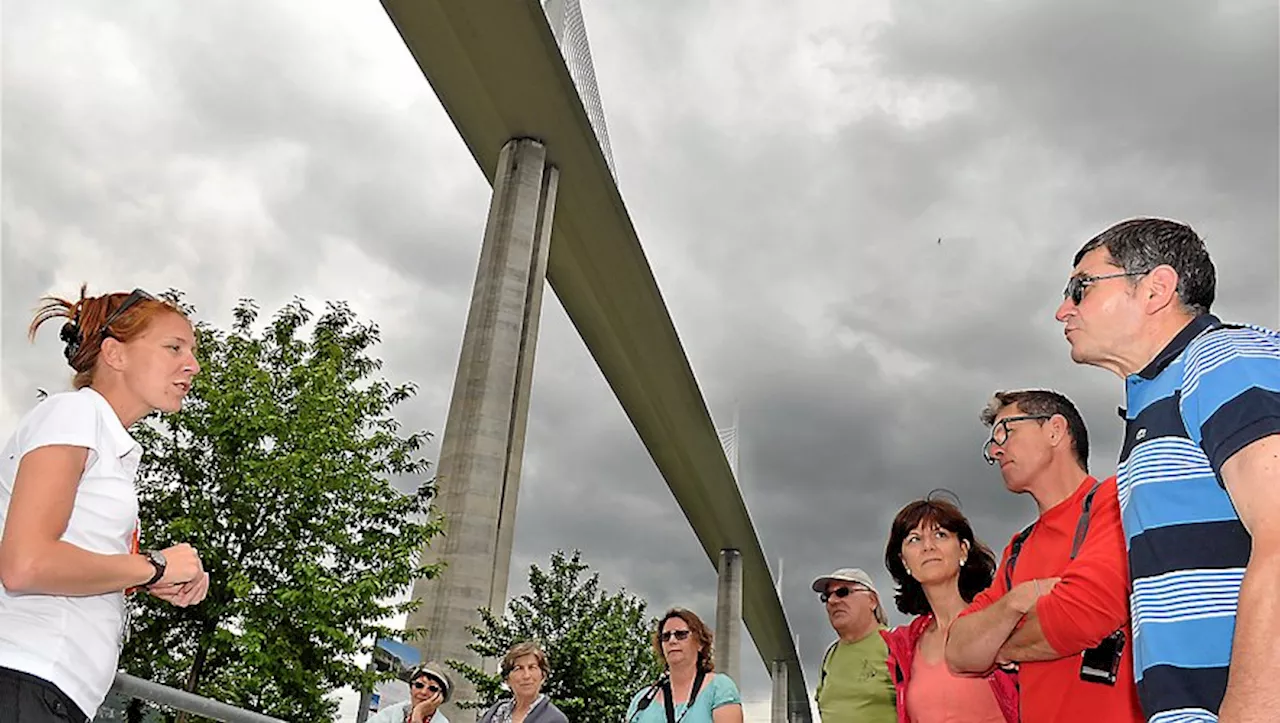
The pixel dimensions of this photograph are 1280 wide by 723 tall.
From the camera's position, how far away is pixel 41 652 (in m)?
1.98

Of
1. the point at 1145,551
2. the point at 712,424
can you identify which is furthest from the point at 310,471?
the point at 712,424

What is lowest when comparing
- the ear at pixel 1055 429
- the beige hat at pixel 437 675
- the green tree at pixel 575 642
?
the beige hat at pixel 437 675

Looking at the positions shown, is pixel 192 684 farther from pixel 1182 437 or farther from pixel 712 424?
pixel 712 424

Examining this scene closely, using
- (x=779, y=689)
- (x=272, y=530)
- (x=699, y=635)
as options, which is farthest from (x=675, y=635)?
(x=779, y=689)

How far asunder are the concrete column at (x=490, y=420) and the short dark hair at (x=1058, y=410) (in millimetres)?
13837

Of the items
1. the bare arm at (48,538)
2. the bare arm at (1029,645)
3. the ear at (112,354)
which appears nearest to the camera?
the bare arm at (48,538)

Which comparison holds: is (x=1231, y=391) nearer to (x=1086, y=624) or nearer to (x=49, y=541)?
(x=1086, y=624)

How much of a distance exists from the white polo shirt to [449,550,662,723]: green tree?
40.2 feet

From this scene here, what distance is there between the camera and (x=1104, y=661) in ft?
9.11

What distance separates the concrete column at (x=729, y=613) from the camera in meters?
44.0

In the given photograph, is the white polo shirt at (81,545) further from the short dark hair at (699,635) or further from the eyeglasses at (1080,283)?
the short dark hair at (699,635)

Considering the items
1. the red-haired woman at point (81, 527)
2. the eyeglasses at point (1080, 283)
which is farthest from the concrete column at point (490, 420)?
the eyeglasses at point (1080, 283)

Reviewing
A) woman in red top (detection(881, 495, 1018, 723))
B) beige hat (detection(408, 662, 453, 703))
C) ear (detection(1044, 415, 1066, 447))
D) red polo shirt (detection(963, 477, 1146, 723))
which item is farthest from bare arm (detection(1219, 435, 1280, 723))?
beige hat (detection(408, 662, 453, 703))

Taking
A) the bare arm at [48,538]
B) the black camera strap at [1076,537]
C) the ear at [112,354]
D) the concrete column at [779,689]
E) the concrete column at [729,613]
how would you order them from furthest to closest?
1. the concrete column at [779,689]
2. the concrete column at [729,613]
3. the black camera strap at [1076,537]
4. the ear at [112,354]
5. the bare arm at [48,538]
